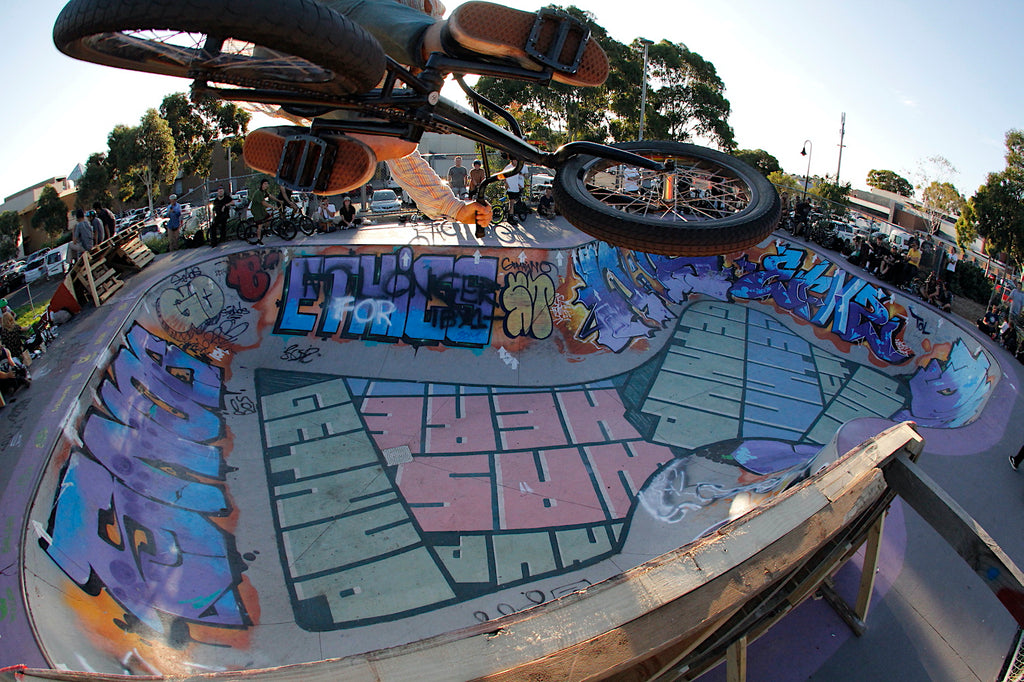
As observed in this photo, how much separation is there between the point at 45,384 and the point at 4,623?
4.43m

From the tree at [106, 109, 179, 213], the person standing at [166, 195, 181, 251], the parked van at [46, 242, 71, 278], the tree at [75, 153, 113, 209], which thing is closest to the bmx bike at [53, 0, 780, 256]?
the person standing at [166, 195, 181, 251]

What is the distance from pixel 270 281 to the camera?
1241 cm

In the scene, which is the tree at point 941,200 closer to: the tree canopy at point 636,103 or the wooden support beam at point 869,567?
the tree canopy at point 636,103

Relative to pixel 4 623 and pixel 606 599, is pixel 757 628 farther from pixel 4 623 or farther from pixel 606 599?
pixel 4 623

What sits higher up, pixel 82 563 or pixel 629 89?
pixel 629 89

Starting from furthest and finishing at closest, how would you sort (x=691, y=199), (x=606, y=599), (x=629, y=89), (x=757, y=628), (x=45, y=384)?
(x=629, y=89) < (x=45, y=384) < (x=691, y=199) < (x=757, y=628) < (x=606, y=599)

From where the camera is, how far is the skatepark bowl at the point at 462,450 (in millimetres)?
3035

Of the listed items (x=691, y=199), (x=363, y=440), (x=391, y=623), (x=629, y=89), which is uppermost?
(x=629, y=89)

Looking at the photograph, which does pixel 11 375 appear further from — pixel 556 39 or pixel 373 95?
pixel 556 39

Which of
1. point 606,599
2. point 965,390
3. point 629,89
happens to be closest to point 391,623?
point 606,599

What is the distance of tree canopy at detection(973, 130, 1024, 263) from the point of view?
22766mm

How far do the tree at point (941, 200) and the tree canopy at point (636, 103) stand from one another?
12.5 meters

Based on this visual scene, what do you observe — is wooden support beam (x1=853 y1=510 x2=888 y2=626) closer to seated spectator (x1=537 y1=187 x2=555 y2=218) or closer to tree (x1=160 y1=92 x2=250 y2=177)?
seated spectator (x1=537 y1=187 x2=555 y2=218)

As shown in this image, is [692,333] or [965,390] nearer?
[965,390]
